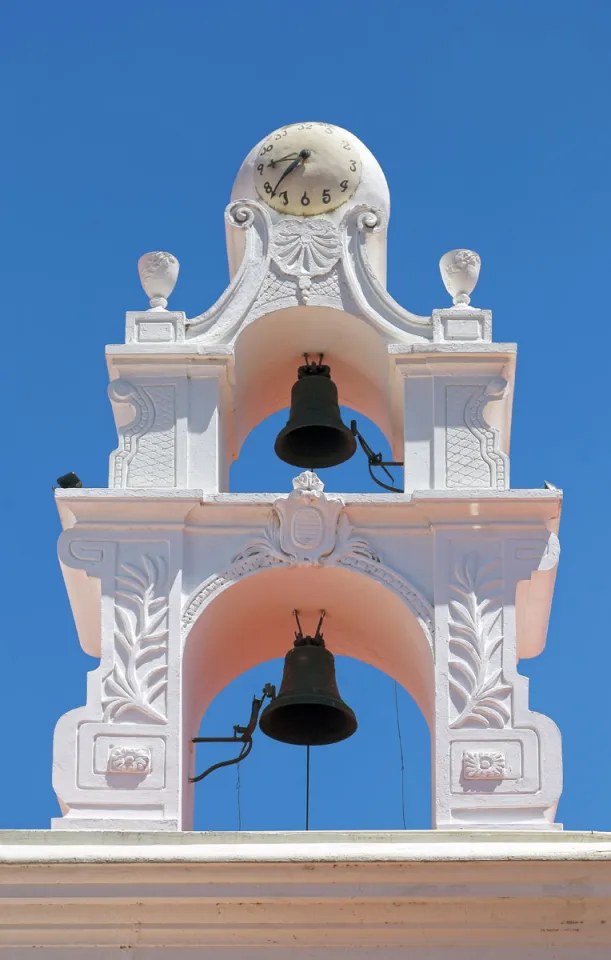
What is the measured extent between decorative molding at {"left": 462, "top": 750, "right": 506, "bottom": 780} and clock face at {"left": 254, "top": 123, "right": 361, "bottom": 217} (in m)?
4.44

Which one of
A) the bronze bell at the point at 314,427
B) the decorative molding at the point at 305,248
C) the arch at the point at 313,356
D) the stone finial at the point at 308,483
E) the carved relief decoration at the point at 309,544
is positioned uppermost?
the decorative molding at the point at 305,248

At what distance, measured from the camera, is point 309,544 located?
66.2 ft

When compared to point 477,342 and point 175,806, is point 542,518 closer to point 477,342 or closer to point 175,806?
point 477,342

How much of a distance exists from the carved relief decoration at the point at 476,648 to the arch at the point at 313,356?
185 cm

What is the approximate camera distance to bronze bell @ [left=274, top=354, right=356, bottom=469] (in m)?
21.6

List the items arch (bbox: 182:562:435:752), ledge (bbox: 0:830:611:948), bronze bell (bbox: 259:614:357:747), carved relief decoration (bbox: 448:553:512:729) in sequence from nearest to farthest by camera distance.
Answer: ledge (bbox: 0:830:611:948)
carved relief decoration (bbox: 448:553:512:729)
arch (bbox: 182:562:435:752)
bronze bell (bbox: 259:614:357:747)

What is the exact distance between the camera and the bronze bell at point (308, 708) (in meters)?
20.2

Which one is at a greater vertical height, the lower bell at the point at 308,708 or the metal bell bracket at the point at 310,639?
the metal bell bracket at the point at 310,639

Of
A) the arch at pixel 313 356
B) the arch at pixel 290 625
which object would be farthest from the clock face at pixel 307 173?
the arch at pixel 290 625

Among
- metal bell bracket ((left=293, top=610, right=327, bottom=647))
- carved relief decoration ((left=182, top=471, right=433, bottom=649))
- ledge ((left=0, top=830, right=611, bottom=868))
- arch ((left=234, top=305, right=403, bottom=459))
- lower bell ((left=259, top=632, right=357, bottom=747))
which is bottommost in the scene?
ledge ((left=0, top=830, right=611, bottom=868))

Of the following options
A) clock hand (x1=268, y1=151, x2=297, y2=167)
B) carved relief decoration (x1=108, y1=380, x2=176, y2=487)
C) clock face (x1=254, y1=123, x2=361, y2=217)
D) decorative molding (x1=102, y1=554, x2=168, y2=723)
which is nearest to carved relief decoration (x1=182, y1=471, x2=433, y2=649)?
decorative molding (x1=102, y1=554, x2=168, y2=723)

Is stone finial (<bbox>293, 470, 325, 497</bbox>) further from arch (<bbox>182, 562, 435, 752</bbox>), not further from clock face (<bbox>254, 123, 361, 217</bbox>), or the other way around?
clock face (<bbox>254, 123, 361, 217</bbox>)

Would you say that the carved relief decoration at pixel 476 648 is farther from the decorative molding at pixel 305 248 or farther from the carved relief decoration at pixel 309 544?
the decorative molding at pixel 305 248

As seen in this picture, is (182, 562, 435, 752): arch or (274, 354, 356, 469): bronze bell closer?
(182, 562, 435, 752): arch
